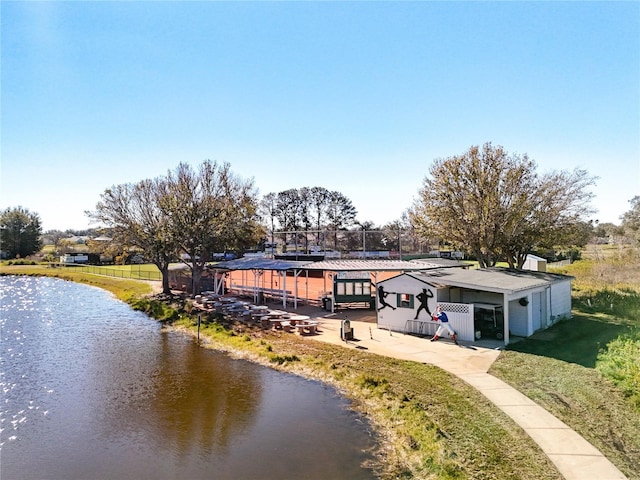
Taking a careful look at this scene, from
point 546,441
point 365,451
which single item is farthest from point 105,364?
point 546,441

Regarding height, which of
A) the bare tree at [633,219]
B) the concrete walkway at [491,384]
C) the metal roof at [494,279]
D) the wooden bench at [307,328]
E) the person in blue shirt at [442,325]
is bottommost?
the concrete walkway at [491,384]

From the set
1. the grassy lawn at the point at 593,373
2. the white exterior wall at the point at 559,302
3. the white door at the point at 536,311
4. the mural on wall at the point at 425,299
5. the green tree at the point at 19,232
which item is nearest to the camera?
the grassy lawn at the point at 593,373

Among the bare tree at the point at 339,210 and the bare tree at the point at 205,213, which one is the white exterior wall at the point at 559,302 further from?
the bare tree at the point at 339,210

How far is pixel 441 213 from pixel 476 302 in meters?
10.2

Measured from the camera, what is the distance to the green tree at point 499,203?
2723 centimetres

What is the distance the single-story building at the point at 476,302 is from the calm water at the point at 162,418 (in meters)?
6.66

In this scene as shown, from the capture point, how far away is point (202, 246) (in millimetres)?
31281

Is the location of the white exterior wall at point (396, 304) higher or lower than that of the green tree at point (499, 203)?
lower

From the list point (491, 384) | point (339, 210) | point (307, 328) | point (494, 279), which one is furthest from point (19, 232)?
point (491, 384)

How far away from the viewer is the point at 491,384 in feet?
40.4

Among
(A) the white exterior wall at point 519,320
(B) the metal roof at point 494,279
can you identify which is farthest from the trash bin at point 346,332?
(A) the white exterior wall at point 519,320

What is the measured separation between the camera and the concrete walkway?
7936mm

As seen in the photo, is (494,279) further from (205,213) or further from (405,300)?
(205,213)

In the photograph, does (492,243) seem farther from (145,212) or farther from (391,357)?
(145,212)
